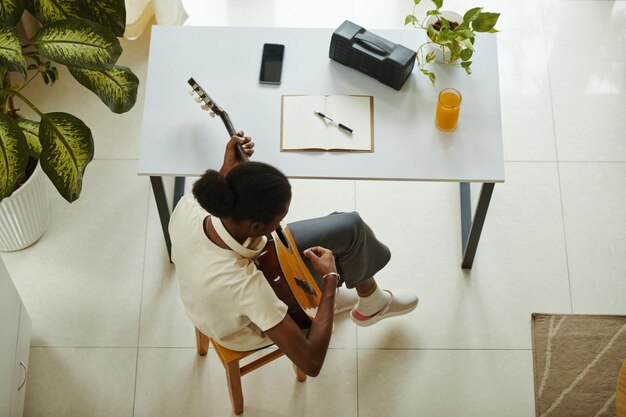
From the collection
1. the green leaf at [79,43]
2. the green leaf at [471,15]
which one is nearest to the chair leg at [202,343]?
the green leaf at [79,43]

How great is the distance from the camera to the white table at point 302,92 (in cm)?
219

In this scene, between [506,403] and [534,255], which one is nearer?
[506,403]

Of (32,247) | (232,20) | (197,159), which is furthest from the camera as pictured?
(232,20)

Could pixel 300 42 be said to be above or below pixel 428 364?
above

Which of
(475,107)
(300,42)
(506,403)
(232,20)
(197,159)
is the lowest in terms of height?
(506,403)

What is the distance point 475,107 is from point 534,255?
0.79m

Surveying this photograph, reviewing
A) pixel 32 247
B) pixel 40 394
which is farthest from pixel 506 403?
pixel 32 247

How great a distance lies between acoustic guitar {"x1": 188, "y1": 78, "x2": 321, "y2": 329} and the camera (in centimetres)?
194

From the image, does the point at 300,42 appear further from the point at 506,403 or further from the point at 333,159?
the point at 506,403

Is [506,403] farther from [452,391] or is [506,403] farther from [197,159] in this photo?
[197,159]

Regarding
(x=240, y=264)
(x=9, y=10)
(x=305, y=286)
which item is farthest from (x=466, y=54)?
(x=9, y=10)

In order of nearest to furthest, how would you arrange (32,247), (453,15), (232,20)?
1. (453,15)
2. (32,247)
3. (232,20)

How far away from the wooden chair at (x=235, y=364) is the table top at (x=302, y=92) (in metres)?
0.52

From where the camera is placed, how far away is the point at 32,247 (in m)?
2.79
